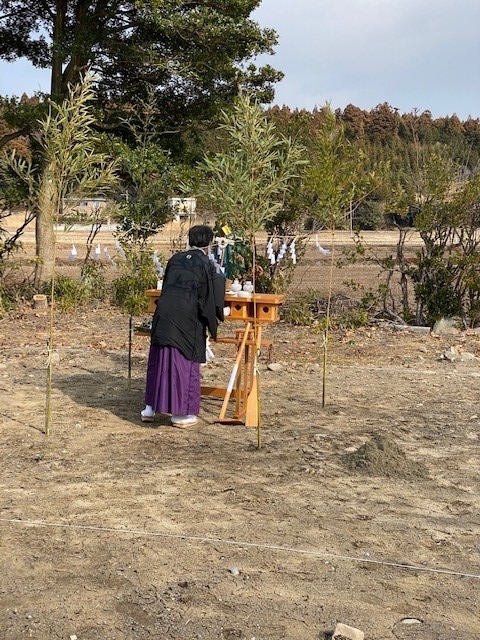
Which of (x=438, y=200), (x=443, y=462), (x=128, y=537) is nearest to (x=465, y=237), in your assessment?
(x=438, y=200)

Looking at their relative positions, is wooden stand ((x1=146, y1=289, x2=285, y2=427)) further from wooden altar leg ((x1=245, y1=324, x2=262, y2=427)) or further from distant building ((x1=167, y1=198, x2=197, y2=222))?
distant building ((x1=167, y1=198, x2=197, y2=222))

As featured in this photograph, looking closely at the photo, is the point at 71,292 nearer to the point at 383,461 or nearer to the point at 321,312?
the point at 321,312

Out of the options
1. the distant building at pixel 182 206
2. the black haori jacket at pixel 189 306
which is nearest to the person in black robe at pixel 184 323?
the black haori jacket at pixel 189 306

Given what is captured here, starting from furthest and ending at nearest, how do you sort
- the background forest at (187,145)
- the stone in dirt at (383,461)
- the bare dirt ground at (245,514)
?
the background forest at (187,145)
the stone in dirt at (383,461)
the bare dirt ground at (245,514)

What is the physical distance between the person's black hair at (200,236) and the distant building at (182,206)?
830 centimetres

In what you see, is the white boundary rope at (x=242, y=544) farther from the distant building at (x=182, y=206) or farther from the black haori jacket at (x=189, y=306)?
the distant building at (x=182, y=206)

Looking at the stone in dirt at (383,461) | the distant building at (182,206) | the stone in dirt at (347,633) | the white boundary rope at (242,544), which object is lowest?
the white boundary rope at (242,544)

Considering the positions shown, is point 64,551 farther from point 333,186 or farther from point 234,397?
point 333,186

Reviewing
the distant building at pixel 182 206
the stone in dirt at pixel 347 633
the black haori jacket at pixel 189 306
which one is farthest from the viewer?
the distant building at pixel 182 206

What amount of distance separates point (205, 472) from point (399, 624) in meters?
2.27

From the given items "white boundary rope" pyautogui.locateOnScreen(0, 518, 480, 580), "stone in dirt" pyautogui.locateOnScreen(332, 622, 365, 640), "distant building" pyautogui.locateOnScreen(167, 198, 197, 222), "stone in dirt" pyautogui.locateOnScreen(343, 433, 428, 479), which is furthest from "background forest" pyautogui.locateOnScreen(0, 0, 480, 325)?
"stone in dirt" pyautogui.locateOnScreen(332, 622, 365, 640)

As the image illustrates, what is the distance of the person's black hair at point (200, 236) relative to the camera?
6.59 meters

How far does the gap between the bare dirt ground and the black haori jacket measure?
760 mm

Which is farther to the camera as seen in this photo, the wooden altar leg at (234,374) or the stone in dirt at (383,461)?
the wooden altar leg at (234,374)
